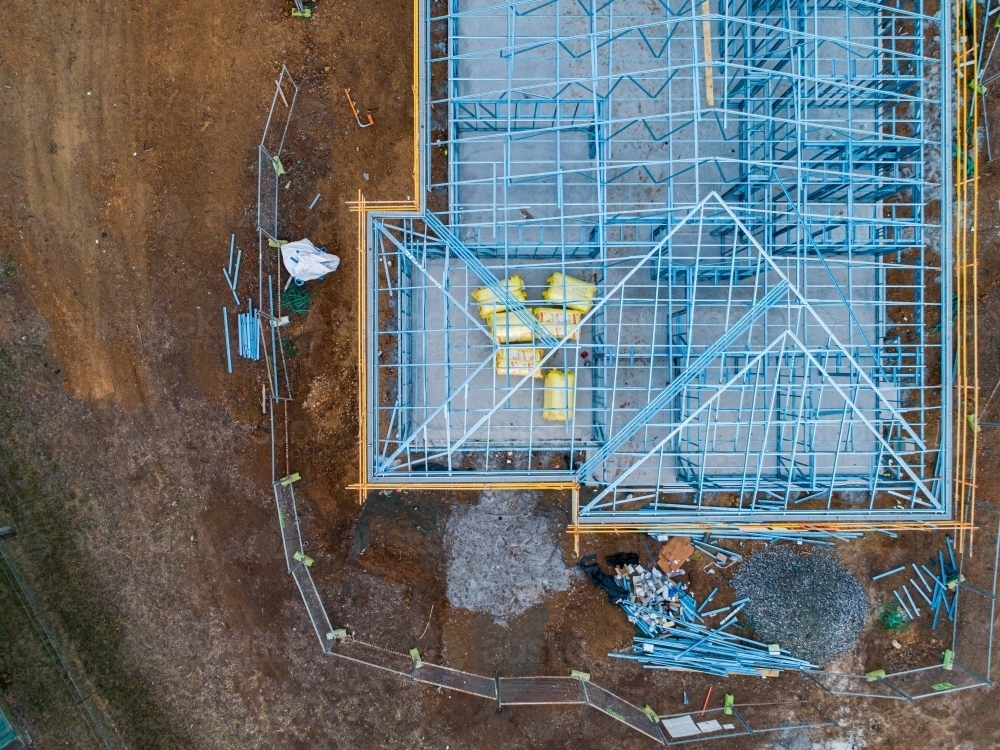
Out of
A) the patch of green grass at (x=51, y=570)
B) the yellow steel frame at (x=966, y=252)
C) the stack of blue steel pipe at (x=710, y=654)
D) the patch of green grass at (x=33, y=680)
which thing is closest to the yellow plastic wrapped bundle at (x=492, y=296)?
the stack of blue steel pipe at (x=710, y=654)

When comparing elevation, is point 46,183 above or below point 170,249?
above

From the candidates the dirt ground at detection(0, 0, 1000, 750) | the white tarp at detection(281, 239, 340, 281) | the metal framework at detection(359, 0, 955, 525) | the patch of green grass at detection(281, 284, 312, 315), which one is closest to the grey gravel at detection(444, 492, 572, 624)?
the dirt ground at detection(0, 0, 1000, 750)

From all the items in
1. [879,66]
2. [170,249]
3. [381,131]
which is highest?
[879,66]

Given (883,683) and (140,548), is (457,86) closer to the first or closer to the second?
(140,548)

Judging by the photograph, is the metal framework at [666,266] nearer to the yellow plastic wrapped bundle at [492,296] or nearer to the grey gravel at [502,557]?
the yellow plastic wrapped bundle at [492,296]

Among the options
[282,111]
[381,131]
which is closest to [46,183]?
[282,111]

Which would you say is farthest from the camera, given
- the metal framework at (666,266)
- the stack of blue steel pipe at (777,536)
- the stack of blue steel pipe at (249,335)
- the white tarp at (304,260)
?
the stack of blue steel pipe at (777,536)

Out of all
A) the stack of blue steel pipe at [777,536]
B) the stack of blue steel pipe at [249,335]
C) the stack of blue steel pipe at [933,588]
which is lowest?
the stack of blue steel pipe at [933,588]
